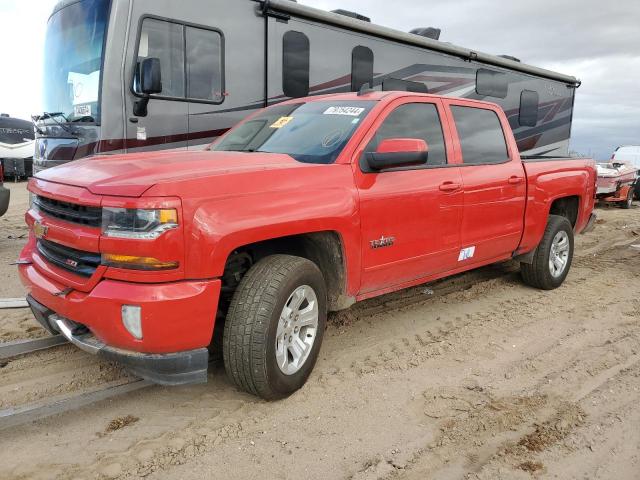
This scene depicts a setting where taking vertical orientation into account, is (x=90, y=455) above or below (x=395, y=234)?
below

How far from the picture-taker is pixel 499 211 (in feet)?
15.5

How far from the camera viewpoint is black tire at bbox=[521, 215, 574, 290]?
18.1 ft

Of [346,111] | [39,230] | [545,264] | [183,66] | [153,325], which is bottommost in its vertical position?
[545,264]

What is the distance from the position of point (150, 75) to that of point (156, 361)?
377 centimetres

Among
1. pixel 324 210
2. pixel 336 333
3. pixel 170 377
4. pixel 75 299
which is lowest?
pixel 336 333

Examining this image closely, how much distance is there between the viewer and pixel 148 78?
18.2ft

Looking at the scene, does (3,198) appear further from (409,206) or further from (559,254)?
(559,254)

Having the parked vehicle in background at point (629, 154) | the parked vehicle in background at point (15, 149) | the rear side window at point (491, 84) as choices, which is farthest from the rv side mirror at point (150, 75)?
the parked vehicle in background at point (629, 154)

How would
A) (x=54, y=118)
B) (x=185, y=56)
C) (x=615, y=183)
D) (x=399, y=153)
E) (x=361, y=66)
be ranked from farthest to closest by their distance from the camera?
1. (x=615, y=183)
2. (x=361, y=66)
3. (x=54, y=118)
4. (x=185, y=56)
5. (x=399, y=153)

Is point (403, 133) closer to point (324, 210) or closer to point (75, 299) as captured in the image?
point (324, 210)

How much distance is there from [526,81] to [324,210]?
31.6 ft

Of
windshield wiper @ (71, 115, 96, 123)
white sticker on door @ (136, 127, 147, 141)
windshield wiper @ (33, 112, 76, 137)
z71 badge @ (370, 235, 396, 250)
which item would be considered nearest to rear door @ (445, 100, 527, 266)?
z71 badge @ (370, 235, 396, 250)

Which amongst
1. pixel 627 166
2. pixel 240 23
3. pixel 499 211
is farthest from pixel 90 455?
pixel 627 166

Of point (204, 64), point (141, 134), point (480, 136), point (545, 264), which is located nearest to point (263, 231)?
point (480, 136)
